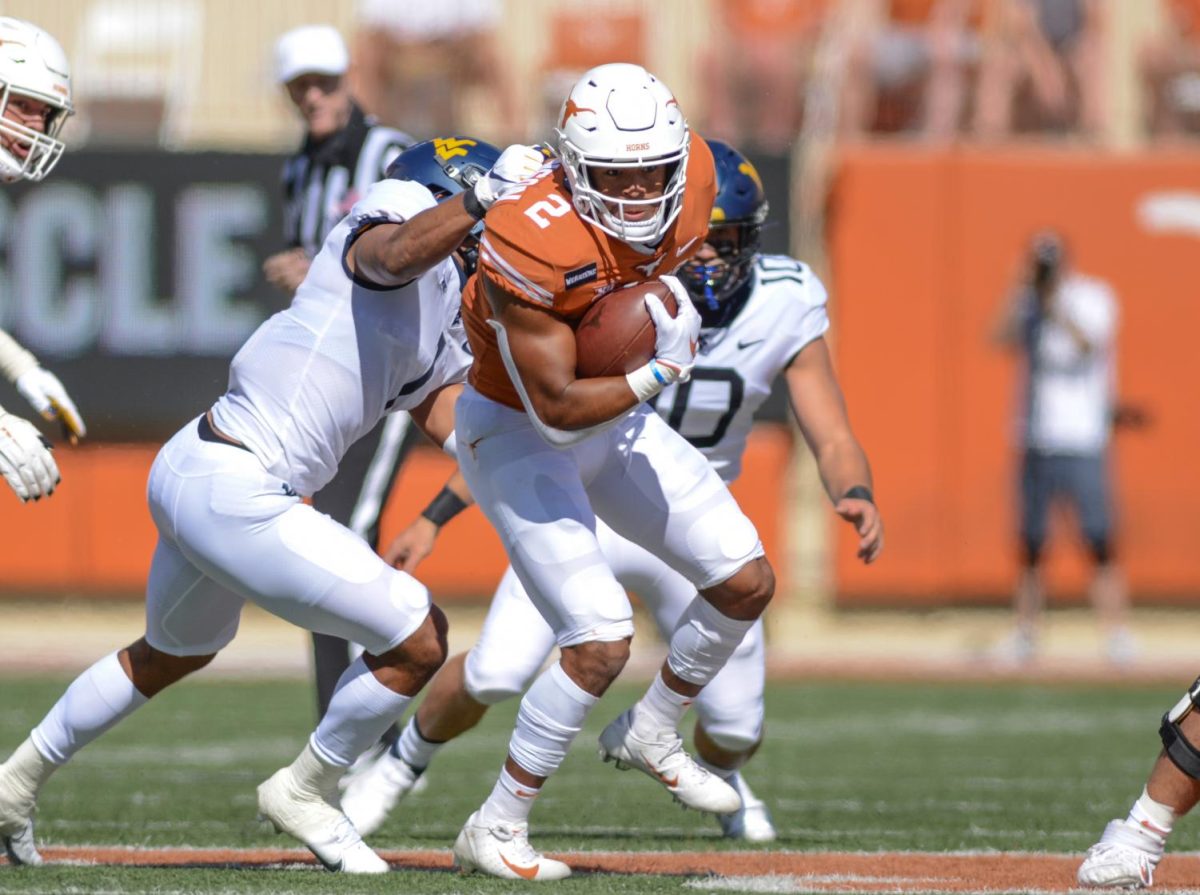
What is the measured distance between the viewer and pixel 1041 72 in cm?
1164

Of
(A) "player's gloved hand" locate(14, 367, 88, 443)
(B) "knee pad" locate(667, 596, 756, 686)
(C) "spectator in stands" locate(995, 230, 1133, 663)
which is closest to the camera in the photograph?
(A) "player's gloved hand" locate(14, 367, 88, 443)

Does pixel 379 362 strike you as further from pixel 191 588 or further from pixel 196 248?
pixel 196 248

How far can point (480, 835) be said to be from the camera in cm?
423

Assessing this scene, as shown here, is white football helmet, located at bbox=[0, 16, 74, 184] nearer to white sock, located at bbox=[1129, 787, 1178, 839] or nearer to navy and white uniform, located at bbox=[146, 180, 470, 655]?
navy and white uniform, located at bbox=[146, 180, 470, 655]

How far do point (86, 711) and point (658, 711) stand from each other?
126cm

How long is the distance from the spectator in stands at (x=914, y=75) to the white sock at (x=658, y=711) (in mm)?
7368

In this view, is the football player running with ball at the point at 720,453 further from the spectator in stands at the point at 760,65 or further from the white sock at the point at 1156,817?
the spectator in stands at the point at 760,65

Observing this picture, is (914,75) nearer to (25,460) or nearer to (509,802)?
(509,802)

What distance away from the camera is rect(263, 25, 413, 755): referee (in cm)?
569

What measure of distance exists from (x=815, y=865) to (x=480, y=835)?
805mm

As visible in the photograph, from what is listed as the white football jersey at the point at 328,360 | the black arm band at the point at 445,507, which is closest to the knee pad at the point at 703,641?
the black arm band at the point at 445,507

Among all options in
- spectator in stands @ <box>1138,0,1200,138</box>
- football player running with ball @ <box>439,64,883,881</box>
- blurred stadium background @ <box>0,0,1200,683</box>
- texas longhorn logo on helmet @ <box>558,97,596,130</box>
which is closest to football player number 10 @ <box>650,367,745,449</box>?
football player running with ball @ <box>439,64,883,881</box>

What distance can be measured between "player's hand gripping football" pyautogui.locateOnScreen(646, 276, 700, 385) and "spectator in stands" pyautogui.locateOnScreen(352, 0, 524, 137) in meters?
7.68

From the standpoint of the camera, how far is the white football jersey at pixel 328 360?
421cm
